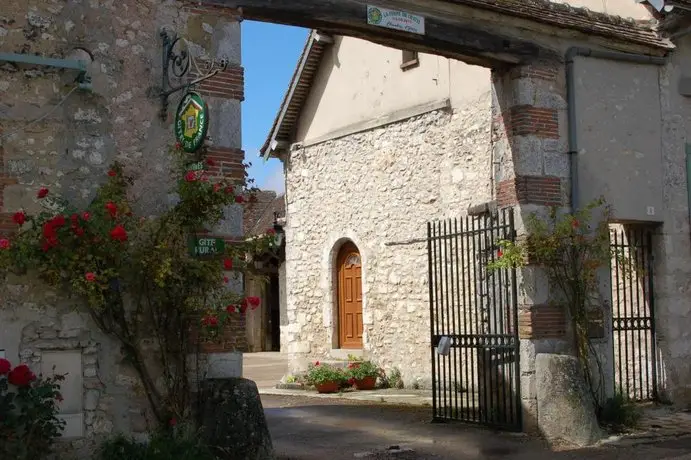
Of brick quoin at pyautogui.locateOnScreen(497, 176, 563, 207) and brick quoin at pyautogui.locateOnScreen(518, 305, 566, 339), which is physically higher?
brick quoin at pyautogui.locateOnScreen(497, 176, 563, 207)

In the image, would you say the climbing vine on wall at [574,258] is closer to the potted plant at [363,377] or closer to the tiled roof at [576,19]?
the tiled roof at [576,19]

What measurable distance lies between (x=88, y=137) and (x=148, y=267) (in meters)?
1.18

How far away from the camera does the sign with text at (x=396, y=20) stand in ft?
28.9

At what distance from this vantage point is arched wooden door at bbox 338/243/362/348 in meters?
15.9

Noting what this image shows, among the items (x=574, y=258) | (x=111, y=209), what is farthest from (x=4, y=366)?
(x=574, y=258)

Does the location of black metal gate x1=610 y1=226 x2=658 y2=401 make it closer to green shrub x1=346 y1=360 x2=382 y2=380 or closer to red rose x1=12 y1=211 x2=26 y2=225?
green shrub x1=346 y1=360 x2=382 y2=380

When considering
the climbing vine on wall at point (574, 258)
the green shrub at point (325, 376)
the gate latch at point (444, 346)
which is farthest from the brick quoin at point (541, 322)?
the green shrub at point (325, 376)

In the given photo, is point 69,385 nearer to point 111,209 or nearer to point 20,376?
point 20,376

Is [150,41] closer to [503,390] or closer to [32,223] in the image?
[32,223]

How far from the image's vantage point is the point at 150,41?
753 centimetres

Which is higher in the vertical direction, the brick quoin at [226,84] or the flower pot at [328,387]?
the brick quoin at [226,84]

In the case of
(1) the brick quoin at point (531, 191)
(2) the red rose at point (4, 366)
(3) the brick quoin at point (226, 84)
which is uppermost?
(3) the brick quoin at point (226, 84)

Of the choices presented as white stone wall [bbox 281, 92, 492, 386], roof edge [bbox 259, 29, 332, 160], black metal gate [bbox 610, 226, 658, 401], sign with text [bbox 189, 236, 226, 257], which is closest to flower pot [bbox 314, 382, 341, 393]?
white stone wall [bbox 281, 92, 492, 386]

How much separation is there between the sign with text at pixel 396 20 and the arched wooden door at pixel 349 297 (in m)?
7.23
